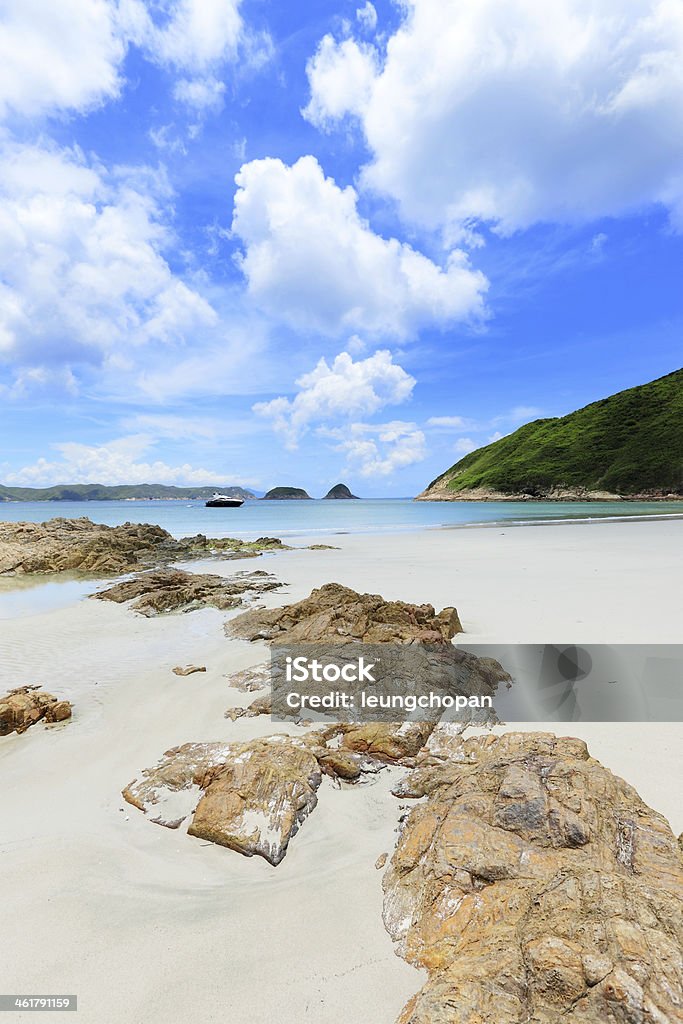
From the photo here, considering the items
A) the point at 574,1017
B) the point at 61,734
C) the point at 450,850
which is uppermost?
the point at 574,1017

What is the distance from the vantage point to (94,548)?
1026 inches

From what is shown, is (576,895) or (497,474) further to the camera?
(497,474)

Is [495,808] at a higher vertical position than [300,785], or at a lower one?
higher

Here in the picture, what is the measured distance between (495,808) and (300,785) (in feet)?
6.25

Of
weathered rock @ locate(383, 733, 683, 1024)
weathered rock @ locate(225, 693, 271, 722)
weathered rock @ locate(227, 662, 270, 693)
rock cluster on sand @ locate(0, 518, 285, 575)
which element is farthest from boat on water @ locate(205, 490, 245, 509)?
weathered rock @ locate(383, 733, 683, 1024)

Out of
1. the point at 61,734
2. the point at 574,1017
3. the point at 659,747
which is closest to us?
the point at 574,1017

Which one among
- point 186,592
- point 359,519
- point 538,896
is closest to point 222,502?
point 359,519

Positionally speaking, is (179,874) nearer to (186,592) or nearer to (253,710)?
(253,710)

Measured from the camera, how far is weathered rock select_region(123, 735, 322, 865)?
418cm

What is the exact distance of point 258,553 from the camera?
1088 inches

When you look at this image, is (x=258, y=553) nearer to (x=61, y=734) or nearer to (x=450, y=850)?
(x=61, y=734)

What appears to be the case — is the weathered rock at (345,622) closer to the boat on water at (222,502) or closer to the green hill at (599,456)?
the boat on water at (222,502)

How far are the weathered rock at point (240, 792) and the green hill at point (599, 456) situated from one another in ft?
448

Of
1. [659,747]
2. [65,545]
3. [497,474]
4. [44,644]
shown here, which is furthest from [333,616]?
[497,474]
